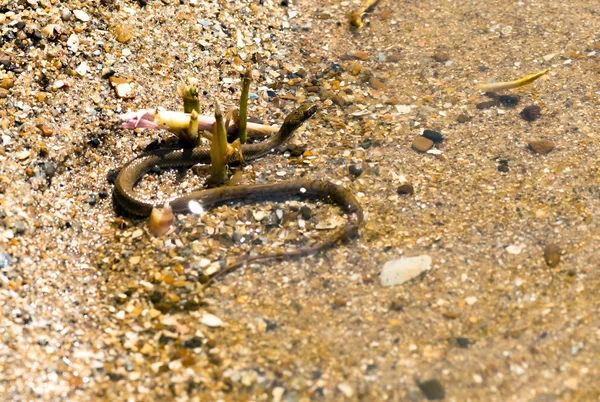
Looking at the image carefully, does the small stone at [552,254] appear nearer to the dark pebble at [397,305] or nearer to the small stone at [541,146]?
the dark pebble at [397,305]

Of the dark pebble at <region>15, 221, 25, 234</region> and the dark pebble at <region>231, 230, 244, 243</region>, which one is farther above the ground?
the dark pebble at <region>15, 221, 25, 234</region>

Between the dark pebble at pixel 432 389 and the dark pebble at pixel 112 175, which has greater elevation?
the dark pebble at pixel 112 175

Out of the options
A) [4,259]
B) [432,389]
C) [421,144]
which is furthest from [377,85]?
[4,259]

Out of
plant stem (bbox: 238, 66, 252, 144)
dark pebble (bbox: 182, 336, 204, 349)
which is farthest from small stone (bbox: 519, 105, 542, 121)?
dark pebble (bbox: 182, 336, 204, 349)

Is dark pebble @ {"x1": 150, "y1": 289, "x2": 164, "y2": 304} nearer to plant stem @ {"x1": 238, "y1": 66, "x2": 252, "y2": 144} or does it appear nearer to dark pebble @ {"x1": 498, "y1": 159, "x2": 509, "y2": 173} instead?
plant stem @ {"x1": 238, "y1": 66, "x2": 252, "y2": 144}

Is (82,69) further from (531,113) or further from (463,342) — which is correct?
(531,113)

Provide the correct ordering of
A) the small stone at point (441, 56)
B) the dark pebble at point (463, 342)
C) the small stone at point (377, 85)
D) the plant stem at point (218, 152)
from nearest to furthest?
the dark pebble at point (463, 342), the plant stem at point (218, 152), the small stone at point (377, 85), the small stone at point (441, 56)

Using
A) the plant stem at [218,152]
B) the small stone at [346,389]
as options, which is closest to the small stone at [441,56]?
the plant stem at [218,152]
